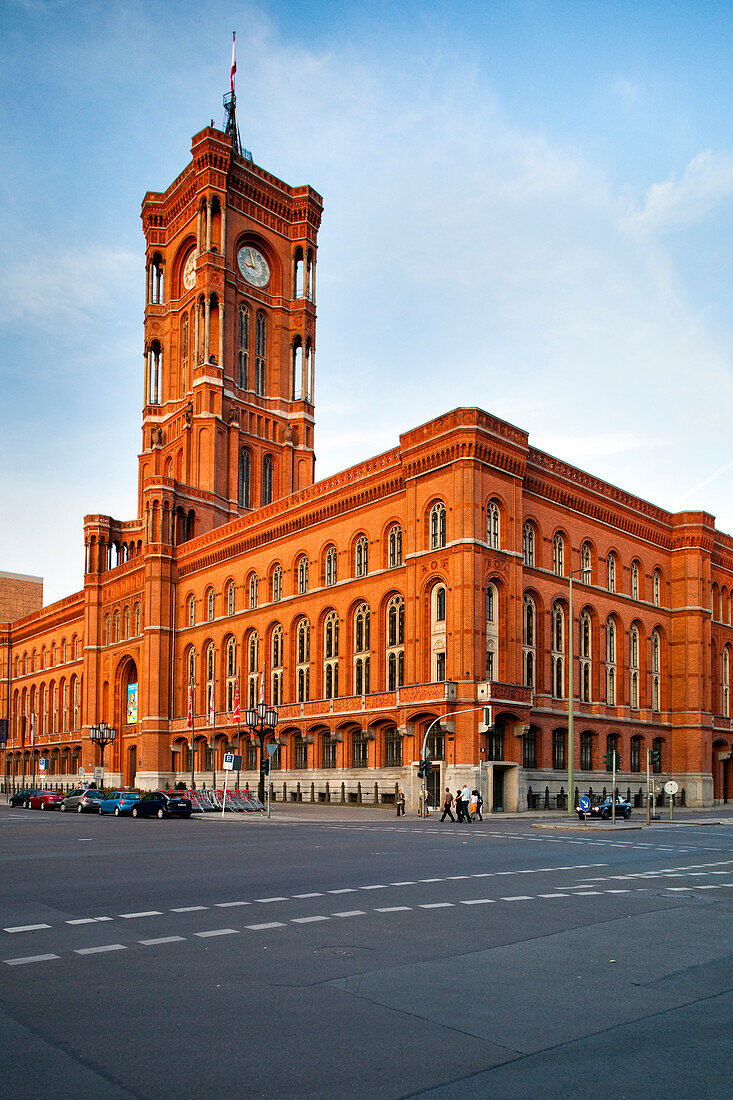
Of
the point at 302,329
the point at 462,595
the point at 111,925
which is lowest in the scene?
the point at 111,925

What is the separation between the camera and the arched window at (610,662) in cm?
5934

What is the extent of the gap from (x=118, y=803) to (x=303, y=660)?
15.8 metres

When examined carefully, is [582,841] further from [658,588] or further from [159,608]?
[159,608]

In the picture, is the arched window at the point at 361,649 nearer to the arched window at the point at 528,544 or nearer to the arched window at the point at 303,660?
the arched window at the point at 303,660

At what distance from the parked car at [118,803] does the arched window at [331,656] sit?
13349 millimetres

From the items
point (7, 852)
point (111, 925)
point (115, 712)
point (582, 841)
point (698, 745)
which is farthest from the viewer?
point (115, 712)

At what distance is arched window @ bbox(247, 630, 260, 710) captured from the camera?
216 ft

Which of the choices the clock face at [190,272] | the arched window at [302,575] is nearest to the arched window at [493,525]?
the arched window at [302,575]

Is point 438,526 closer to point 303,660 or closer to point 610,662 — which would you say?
point 303,660

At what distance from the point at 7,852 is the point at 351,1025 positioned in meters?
18.3

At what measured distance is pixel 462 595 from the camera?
156 feet

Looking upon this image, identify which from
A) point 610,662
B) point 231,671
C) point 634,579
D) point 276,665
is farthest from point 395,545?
point 231,671

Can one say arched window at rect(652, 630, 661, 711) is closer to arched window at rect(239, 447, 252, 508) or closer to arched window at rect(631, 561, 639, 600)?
arched window at rect(631, 561, 639, 600)

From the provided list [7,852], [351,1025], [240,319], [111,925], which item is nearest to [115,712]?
[240,319]
